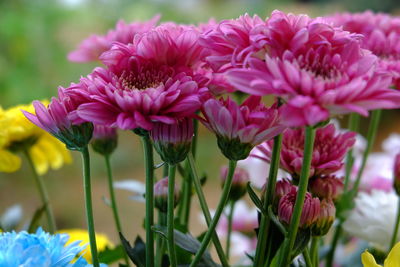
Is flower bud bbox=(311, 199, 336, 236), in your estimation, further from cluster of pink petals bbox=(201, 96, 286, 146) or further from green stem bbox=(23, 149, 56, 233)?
green stem bbox=(23, 149, 56, 233)

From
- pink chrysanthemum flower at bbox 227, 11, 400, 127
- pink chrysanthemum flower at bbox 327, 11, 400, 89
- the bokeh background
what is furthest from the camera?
the bokeh background

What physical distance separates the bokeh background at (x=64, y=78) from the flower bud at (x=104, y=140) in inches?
33.3

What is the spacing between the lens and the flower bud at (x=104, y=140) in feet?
1.02

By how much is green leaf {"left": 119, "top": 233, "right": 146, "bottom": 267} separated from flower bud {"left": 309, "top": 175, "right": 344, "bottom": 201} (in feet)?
0.28

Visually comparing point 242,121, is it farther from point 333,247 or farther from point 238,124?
point 333,247

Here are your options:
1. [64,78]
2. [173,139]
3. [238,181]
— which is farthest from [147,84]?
[64,78]

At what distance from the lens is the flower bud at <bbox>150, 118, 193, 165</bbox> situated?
8.1 inches

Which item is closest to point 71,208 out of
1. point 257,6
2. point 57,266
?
point 257,6

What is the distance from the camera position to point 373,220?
1.12 ft

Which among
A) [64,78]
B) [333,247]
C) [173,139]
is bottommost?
[64,78]

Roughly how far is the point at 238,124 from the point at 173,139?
0.08ft

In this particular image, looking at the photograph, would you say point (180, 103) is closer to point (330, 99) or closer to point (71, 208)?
point (330, 99)

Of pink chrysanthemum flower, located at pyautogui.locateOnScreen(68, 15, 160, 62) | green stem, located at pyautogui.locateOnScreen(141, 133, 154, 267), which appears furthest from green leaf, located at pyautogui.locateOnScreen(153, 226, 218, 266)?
pink chrysanthemum flower, located at pyautogui.locateOnScreen(68, 15, 160, 62)

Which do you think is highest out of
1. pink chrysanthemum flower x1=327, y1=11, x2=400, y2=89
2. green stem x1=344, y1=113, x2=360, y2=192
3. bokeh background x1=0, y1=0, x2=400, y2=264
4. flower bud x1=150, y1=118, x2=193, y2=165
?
pink chrysanthemum flower x1=327, y1=11, x2=400, y2=89
